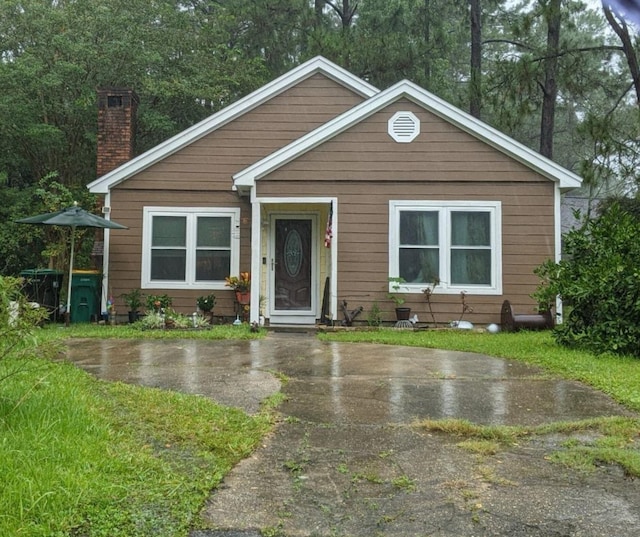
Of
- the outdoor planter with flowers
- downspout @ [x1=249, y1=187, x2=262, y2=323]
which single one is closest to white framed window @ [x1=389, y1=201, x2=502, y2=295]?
downspout @ [x1=249, y1=187, x2=262, y2=323]

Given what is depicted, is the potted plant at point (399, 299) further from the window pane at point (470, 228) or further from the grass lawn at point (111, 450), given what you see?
the grass lawn at point (111, 450)

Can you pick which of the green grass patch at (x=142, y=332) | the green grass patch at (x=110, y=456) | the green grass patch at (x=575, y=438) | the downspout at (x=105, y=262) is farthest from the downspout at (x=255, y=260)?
the green grass patch at (x=575, y=438)

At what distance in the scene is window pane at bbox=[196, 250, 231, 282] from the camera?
1111 centimetres

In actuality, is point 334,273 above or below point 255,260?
below

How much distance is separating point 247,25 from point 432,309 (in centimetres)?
1715

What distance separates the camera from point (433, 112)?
32.8ft

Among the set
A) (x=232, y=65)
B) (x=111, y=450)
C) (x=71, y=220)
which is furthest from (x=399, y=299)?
(x=232, y=65)

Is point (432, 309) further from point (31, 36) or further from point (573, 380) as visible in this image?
point (31, 36)

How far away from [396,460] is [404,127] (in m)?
7.80

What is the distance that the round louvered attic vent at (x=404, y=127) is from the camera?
33.0ft

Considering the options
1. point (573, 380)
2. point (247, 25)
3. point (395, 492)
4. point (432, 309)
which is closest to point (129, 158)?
point (432, 309)

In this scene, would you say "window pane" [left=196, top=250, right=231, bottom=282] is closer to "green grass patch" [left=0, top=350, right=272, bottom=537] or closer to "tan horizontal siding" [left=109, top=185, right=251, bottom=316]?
"tan horizontal siding" [left=109, top=185, right=251, bottom=316]

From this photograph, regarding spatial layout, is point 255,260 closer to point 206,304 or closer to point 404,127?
point 206,304

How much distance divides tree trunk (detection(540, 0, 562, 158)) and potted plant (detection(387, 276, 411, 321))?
8.57m
